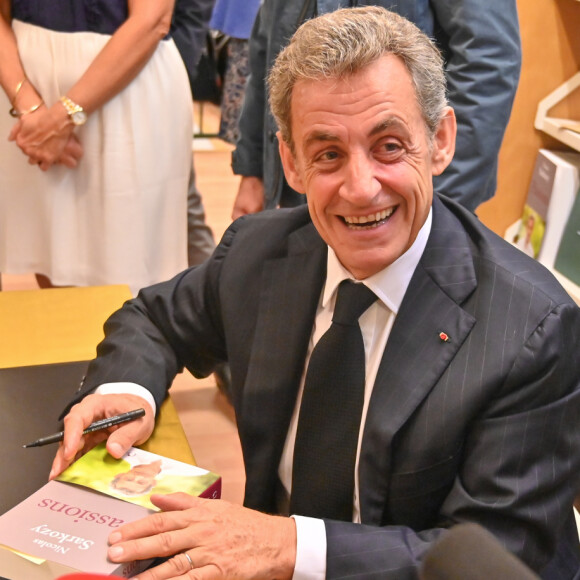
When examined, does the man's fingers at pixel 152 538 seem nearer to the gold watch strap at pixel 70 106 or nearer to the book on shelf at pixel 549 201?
the gold watch strap at pixel 70 106

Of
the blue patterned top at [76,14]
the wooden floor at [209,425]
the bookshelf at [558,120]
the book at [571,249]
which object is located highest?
the blue patterned top at [76,14]

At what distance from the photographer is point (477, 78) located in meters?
1.78

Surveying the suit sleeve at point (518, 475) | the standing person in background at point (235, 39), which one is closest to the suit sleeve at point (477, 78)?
the suit sleeve at point (518, 475)

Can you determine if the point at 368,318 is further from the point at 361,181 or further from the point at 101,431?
the point at 101,431

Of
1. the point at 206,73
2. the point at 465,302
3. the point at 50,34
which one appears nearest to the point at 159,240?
the point at 50,34

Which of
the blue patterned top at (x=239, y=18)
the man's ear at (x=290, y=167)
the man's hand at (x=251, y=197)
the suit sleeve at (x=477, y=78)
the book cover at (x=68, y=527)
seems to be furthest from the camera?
the blue patterned top at (x=239, y=18)

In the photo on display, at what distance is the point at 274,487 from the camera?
1367mm

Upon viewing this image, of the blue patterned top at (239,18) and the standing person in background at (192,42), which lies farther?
the blue patterned top at (239,18)

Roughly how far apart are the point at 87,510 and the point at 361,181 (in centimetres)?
58

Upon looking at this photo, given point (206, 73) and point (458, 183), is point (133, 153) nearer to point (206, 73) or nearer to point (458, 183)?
point (458, 183)

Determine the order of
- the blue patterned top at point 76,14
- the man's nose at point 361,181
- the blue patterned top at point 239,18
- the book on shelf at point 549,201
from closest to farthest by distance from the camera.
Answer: the man's nose at point 361,181, the blue patterned top at point 76,14, the book on shelf at point 549,201, the blue patterned top at point 239,18

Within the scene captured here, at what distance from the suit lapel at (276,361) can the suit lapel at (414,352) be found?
6.9 inches

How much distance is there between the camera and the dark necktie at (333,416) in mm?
1232

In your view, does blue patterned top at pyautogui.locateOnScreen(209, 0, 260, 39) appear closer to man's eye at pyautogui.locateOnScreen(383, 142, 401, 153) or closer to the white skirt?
the white skirt
